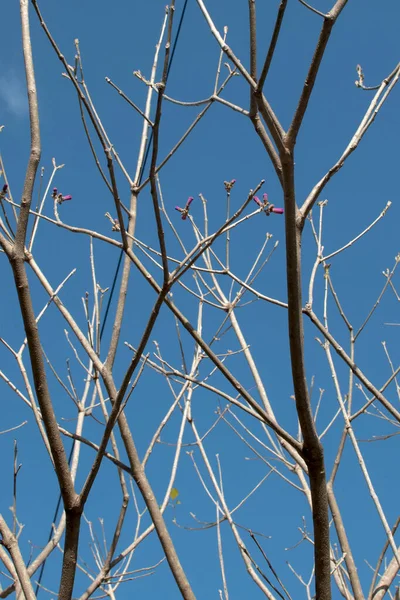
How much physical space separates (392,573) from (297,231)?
1.67 meters

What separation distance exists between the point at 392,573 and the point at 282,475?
1031 mm

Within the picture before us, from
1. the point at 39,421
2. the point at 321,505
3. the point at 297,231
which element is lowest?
the point at 321,505

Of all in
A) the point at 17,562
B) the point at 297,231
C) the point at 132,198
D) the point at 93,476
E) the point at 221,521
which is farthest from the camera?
the point at 221,521

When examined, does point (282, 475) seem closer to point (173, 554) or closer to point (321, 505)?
point (173, 554)

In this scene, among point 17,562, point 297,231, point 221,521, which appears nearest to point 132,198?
point 297,231

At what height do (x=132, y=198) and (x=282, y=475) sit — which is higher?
(x=132, y=198)

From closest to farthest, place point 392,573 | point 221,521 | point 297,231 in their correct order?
point 297,231 < point 392,573 < point 221,521

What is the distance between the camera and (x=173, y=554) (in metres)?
1.98

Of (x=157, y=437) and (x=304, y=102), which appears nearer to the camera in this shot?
(x=304, y=102)

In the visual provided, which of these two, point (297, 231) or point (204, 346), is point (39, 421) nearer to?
point (204, 346)

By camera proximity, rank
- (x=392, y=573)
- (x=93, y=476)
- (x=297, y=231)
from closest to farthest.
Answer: (x=297, y=231) < (x=93, y=476) < (x=392, y=573)

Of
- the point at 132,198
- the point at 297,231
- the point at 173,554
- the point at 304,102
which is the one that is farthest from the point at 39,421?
the point at 304,102

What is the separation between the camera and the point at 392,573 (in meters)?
2.48

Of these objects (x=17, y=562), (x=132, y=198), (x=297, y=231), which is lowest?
(x=17, y=562)
